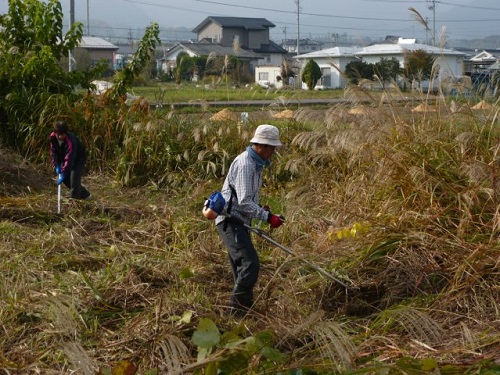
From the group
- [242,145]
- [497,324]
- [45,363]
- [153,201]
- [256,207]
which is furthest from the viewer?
[242,145]

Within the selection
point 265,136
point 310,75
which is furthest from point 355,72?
point 310,75

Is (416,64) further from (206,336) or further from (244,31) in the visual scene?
(244,31)

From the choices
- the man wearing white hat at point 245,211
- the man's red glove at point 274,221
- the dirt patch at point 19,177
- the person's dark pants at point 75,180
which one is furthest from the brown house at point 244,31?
the man's red glove at point 274,221

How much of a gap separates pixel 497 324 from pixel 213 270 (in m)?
2.56

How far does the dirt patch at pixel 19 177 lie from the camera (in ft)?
39.4

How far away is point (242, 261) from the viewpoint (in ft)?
22.0

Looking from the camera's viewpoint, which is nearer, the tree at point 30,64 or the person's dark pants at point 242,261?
the person's dark pants at point 242,261

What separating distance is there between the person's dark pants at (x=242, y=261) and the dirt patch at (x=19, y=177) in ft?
18.9

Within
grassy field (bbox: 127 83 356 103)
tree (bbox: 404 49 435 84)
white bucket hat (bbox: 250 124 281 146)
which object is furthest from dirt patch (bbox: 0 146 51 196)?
white bucket hat (bbox: 250 124 281 146)

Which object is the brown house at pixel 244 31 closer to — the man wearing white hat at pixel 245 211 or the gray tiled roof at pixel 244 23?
the gray tiled roof at pixel 244 23

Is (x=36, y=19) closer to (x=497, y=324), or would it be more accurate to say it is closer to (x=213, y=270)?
(x=213, y=270)

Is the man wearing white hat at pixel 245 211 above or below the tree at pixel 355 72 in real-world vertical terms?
below

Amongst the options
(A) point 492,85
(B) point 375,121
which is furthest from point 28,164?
(A) point 492,85

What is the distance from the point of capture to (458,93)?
967cm
